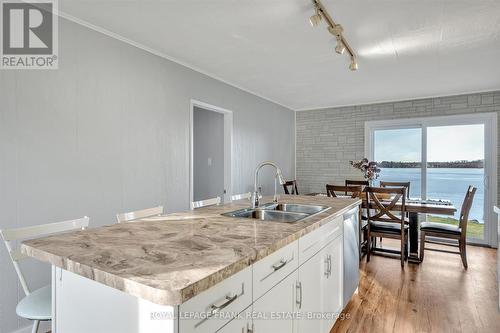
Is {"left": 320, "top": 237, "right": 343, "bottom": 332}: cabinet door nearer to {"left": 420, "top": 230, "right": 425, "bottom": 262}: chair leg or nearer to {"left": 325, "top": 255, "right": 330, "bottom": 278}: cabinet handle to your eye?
{"left": 325, "top": 255, "right": 330, "bottom": 278}: cabinet handle

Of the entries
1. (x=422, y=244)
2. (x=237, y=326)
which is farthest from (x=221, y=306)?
(x=422, y=244)

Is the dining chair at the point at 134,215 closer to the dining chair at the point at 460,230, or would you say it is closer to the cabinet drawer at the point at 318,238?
the cabinet drawer at the point at 318,238

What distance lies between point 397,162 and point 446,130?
0.93 metres

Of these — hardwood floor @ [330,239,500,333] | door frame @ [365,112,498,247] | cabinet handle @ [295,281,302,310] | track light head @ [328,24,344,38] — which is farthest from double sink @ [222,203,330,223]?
door frame @ [365,112,498,247]

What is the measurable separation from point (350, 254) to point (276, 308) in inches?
52.1

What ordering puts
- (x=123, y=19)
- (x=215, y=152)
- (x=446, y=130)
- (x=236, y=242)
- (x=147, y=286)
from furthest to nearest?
(x=446, y=130) < (x=215, y=152) < (x=123, y=19) < (x=236, y=242) < (x=147, y=286)

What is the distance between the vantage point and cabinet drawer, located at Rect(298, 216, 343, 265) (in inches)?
59.9

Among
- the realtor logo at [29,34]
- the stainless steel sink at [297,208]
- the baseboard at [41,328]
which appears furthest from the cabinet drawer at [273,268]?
the realtor logo at [29,34]

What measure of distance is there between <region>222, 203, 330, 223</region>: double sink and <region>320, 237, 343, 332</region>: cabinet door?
0.90 feet

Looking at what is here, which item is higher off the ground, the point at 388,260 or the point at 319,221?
the point at 319,221

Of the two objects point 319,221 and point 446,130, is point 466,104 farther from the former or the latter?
point 319,221

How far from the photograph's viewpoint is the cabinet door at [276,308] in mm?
1132

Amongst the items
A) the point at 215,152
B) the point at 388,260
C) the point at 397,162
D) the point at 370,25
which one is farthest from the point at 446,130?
the point at 215,152

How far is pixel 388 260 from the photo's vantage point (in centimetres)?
373
